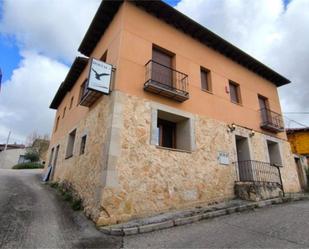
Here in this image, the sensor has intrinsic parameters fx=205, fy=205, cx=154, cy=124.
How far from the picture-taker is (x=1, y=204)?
252 inches

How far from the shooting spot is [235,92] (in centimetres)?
1116

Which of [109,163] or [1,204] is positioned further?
[1,204]

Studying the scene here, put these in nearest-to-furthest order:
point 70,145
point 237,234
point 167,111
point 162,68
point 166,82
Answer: point 237,234, point 167,111, point 166,82, point 162,68, point 70,145

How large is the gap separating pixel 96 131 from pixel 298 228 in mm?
6418

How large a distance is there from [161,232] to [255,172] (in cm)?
626

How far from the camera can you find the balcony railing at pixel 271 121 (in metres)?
11.1

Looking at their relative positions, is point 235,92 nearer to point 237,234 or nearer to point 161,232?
point 237,234

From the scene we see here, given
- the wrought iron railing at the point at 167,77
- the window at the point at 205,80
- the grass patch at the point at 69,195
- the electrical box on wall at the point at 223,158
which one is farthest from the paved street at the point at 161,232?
the window at the point at 205,80

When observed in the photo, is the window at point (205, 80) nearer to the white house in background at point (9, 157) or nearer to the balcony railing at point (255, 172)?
the balcony railing at point (255, 172)

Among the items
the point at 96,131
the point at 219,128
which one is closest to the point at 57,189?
the point at 96,131

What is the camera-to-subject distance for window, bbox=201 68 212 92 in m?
9.77

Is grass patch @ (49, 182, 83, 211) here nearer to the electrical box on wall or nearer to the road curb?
the road curb

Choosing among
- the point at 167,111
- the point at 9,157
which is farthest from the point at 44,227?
the point at 9,157

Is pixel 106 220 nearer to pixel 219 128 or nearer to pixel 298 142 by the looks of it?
pixel 219 128
